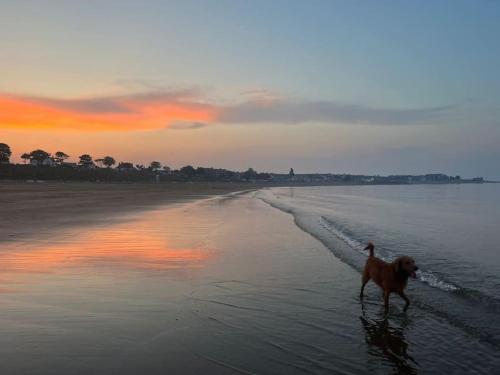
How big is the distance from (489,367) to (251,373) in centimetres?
273

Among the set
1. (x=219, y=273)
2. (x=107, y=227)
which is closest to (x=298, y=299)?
(x=219, y=273)

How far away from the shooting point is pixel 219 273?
10258 mm

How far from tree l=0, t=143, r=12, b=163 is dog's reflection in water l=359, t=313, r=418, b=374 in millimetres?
116548

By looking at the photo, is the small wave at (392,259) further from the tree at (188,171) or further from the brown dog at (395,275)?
the tree at (188,171)

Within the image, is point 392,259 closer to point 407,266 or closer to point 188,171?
point 407,266

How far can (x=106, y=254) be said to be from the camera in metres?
12.2

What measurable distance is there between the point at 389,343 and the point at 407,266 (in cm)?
169

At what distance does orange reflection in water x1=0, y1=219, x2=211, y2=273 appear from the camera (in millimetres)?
10562

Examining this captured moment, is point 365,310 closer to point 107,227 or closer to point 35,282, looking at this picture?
point 35,282

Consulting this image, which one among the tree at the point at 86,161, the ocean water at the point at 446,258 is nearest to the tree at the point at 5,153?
the tree at the point at 86,161

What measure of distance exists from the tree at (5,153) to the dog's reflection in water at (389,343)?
117 m

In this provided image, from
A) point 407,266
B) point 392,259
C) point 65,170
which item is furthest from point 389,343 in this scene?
point 65,170

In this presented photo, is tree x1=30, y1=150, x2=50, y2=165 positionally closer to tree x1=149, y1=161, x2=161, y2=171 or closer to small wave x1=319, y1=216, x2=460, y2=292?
tree x1=149, y1=161, x2=161, y2=171

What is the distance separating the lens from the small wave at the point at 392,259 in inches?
377
